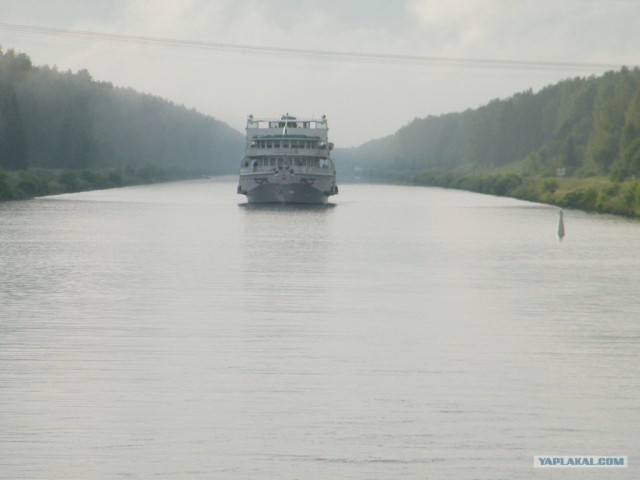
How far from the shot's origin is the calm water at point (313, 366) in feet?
36.1

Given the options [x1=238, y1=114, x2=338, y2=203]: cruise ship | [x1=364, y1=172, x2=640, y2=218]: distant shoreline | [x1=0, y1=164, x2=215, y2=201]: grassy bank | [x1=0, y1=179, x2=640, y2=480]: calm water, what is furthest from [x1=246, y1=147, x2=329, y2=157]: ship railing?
[x1=0, y1=179, x2=640, y2=480]: calm water

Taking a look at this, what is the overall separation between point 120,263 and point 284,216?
1545 inches

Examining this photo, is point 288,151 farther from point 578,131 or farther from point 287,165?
point 578,131

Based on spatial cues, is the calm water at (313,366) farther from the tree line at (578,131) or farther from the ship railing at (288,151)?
the tree line at (578,131)

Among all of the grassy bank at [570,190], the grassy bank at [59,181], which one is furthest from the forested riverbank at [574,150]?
the grassy bank at [59,181]

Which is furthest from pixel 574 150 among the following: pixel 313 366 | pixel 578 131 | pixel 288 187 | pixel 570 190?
pixel 313 366

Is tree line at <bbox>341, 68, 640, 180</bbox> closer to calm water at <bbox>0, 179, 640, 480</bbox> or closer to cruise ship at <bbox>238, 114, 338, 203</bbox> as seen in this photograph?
cruise ship at <bbox>238, 114, 338, 203</bbox>

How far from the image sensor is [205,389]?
46.5 feet

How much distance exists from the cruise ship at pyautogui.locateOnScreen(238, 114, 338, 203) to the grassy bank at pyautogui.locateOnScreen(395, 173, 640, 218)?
64.2ft

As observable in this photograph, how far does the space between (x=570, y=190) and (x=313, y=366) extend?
84.7m

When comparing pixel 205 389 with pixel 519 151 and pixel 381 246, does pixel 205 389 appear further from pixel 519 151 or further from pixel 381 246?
pixel 519 151

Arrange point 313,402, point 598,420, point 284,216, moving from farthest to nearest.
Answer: point 284,216 < point 313,402 < point 598,420

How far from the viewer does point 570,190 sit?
9788 centimetres

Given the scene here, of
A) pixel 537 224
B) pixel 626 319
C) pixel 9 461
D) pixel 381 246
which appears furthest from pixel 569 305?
pixel 537 224
